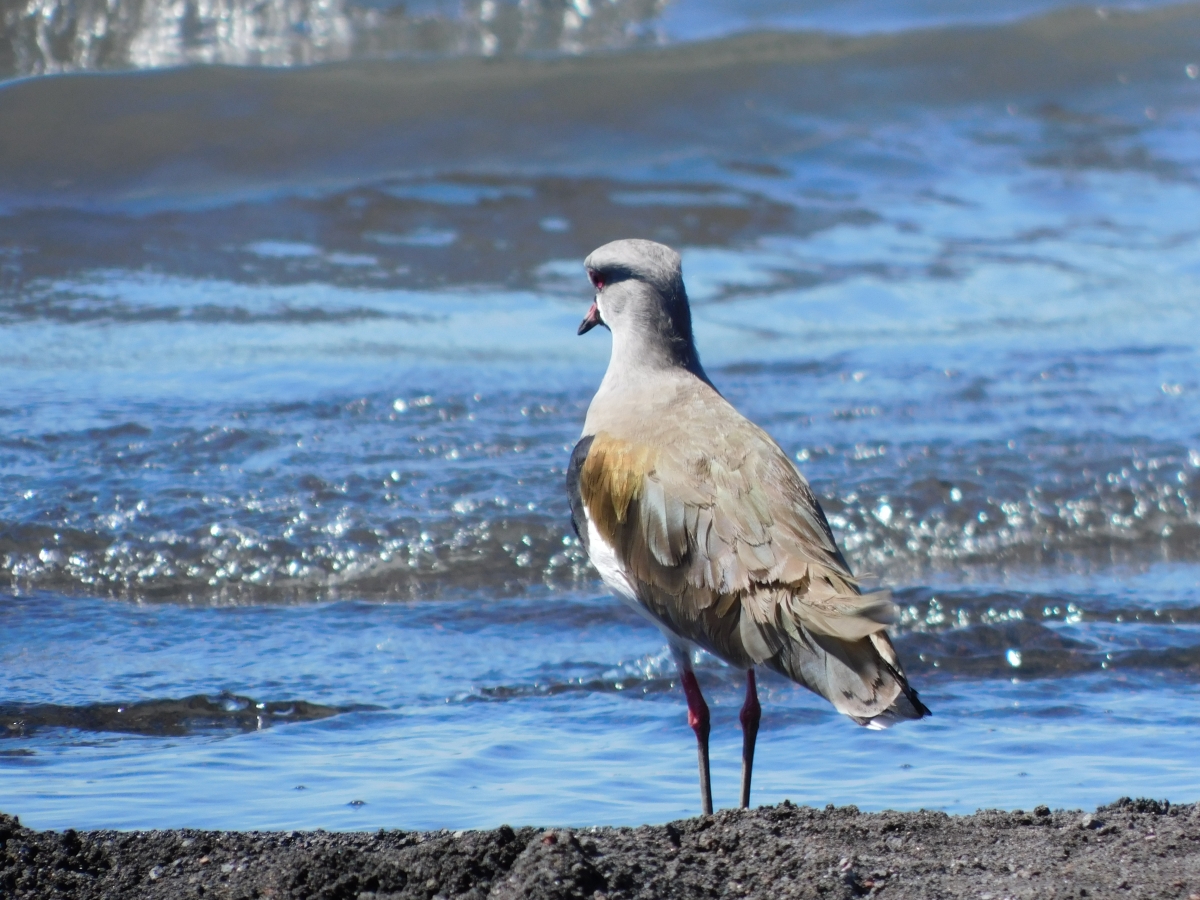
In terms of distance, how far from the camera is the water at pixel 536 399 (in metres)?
4.45

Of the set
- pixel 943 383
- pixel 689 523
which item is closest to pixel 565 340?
pixel 943 383

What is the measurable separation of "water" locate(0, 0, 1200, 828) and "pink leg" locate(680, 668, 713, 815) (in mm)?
209

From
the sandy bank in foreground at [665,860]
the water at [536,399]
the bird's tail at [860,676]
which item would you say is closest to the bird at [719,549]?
the bird's tail at [860,676]

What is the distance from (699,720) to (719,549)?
541 mm

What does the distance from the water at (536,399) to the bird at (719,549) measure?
1.83ft

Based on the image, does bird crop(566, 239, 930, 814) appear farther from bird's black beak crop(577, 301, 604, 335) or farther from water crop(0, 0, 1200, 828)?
water crop(0, 0, 1200, 828)

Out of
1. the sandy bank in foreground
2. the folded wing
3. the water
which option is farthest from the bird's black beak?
the sandy bank in foreground

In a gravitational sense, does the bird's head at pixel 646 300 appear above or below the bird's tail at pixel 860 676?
above

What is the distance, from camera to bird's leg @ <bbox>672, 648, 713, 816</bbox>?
3.83m

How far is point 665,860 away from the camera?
312cm

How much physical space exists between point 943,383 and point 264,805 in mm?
5336

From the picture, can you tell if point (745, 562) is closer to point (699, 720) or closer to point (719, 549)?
point (719, 549)

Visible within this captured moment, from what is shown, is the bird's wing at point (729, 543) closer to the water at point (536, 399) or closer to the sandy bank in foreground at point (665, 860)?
→ the sandy bank in foreground at point (665, 860)

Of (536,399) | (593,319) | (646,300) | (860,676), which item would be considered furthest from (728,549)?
(536,399)
